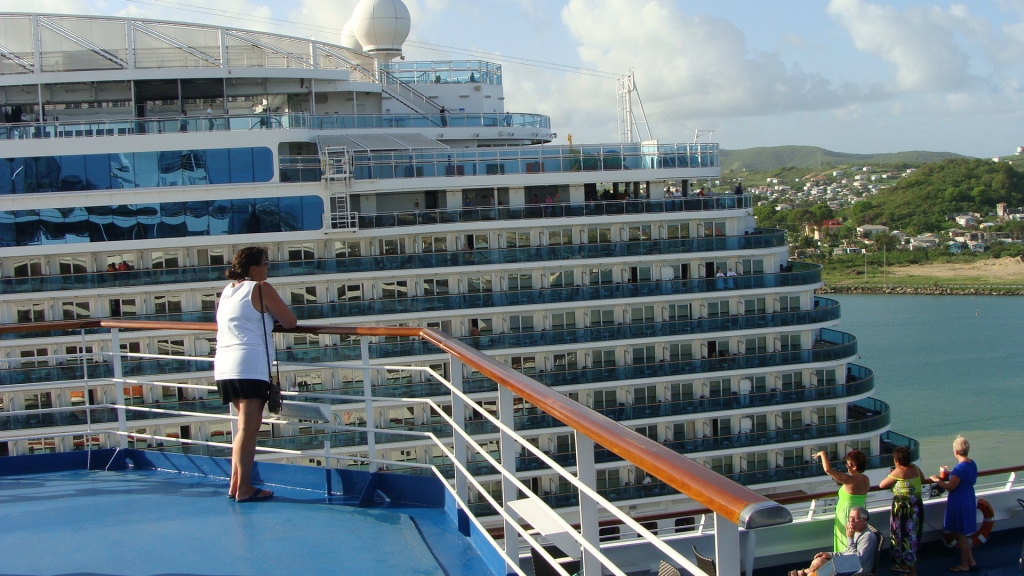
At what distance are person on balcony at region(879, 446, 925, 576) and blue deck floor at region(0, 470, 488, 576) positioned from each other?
8.37 feet

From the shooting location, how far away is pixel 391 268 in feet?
63.3

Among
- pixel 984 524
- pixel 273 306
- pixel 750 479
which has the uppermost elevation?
pixel 273 306

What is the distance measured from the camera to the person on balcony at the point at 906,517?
5.54 metres

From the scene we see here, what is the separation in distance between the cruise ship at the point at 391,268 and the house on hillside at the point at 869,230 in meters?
74.8

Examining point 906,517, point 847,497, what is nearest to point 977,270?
point 906,517

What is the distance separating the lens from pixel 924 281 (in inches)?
2972

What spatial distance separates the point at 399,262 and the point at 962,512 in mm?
14484

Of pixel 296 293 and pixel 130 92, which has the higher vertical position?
pixel 130 92

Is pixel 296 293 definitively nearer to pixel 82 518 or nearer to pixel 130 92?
pixel 130 92

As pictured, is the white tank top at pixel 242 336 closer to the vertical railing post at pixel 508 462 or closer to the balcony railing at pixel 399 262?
the vertical railing post at pixel 508 462

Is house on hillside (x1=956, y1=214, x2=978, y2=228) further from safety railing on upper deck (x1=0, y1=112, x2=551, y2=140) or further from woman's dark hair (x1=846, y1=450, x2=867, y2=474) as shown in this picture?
woman's dark hair (x1=846, y1=450, x2=867, y2=474)

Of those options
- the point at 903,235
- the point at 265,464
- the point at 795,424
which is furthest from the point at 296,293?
the point at 903,235

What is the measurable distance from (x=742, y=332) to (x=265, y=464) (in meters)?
15.7

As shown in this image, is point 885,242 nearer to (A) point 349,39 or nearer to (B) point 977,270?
(B) point 977,270
